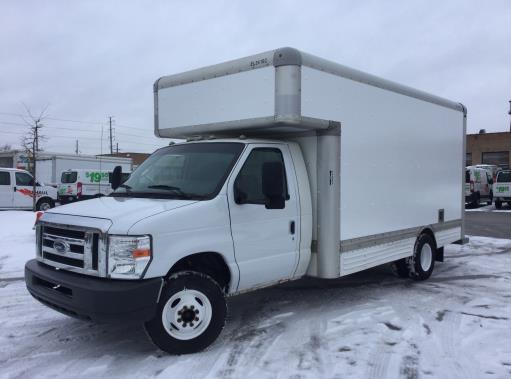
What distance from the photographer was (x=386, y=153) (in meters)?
7.16

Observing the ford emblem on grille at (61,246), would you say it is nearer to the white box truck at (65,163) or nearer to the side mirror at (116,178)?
the side mirror at (116,178)

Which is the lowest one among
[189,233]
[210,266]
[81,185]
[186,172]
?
[210,266]

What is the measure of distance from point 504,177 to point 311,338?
2497cm

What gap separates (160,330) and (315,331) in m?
1.84

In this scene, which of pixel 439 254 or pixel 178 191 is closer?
pixel 178 191

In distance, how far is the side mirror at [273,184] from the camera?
A: 16.9 ft

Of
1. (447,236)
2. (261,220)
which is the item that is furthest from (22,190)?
(261,220)

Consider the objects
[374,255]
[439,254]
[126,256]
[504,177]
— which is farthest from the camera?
[504,177]

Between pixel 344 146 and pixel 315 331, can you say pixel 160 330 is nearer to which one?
pixel 315 331

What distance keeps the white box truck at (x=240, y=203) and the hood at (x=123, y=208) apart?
22 millimetres

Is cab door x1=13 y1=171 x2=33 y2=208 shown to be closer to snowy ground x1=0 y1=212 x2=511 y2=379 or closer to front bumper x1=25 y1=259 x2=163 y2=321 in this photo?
snowy ground x1=0 y1=212 x2=511 y2=379

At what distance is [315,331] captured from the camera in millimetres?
5645

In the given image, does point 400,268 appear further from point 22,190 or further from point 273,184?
point 22,190

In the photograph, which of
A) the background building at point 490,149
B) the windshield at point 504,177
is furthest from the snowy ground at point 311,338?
the background building at point 490,149
